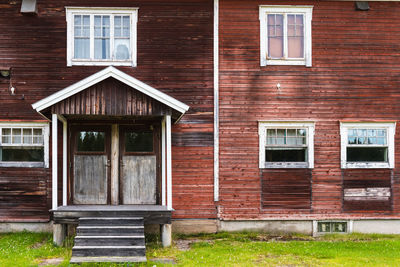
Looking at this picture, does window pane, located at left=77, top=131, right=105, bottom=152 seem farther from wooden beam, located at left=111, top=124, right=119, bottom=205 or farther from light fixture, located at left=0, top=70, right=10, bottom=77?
light fixture, located at left=0, top=70, right=10, bottom=77

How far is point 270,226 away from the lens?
12.4 meters

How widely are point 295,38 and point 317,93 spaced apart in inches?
65.7

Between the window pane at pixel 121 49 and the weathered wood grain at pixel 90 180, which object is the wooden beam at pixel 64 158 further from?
the window pane at pixel 121 49

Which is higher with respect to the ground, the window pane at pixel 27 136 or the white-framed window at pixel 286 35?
the white-framed window at pixel 286 35

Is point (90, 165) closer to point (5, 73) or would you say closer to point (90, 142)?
point (90, 142)

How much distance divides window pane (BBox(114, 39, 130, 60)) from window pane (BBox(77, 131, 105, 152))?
2.19 meters

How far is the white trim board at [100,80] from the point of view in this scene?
33.7ft

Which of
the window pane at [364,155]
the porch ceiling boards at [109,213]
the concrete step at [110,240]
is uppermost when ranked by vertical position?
the window pane at [364,155]

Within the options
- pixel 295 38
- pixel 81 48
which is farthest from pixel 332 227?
pixel 81 48

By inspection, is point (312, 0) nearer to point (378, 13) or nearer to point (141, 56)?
point (378, 13)

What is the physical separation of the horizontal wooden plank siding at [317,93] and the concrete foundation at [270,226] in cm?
19

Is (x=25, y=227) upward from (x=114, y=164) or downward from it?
downward

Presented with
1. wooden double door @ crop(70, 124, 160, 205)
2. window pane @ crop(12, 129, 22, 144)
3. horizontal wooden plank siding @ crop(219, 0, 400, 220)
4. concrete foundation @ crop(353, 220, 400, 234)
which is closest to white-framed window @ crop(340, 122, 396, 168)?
horizontal wooden plank siding @ crop(219, 0, 400, 220)

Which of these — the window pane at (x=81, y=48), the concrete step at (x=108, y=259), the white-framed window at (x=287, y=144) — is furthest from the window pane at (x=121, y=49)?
the concrete step at (x=108, y=259)
